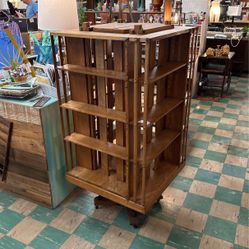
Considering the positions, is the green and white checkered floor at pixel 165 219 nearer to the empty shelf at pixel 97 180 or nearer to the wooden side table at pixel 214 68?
the empty shelf at pixel 97 180

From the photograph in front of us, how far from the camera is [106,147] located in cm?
188

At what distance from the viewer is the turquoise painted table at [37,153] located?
1.99 meters

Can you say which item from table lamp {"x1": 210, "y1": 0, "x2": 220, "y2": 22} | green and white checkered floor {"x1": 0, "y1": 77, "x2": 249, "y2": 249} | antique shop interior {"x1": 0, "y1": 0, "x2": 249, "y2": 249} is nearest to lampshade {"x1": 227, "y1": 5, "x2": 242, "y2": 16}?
table lamp {"x1": 210, "y1": 0, "x2": 220, "y2": 22}

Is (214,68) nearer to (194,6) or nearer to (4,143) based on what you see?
(194,6)

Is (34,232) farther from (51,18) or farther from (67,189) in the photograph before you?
(51,18)

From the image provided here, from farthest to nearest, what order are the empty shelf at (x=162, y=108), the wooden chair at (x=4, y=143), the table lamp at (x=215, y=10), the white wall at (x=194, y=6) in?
the table lamp at (x=215, y=10), the white wall at (x=194, y=6), the wooden chair at (x=4, y=143), the empty shelf at (x=162, y=108)

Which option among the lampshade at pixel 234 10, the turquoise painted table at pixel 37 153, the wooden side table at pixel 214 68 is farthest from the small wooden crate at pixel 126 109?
the lampshade at pixel 234 10

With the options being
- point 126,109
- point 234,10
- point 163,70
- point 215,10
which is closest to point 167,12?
point 163,70

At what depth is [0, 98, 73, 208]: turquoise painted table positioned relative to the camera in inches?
78.4

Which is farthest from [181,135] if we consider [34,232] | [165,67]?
[34,232]

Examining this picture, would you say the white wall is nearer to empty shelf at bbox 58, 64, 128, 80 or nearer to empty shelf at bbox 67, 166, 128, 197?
empty shelf at bbox 58, 64, 128, 80

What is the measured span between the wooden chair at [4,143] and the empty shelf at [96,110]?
56 cm

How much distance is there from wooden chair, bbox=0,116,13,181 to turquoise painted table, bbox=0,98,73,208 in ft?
0.12

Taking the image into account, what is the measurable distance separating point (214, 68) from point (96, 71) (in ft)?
12.1
